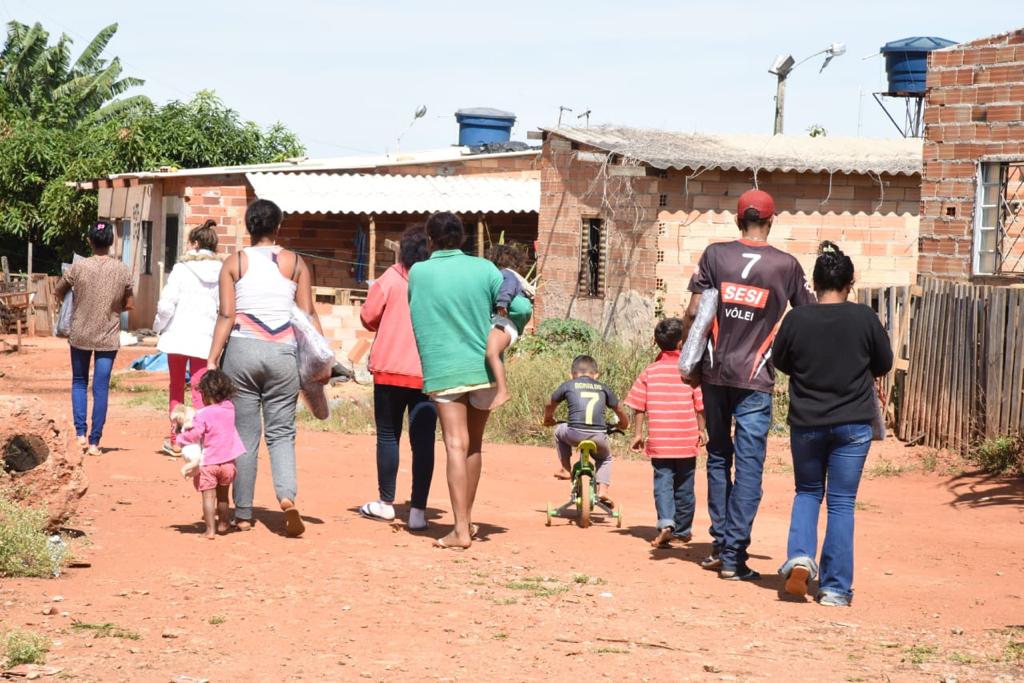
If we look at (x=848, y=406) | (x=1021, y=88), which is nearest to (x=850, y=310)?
(x=848, y=406)

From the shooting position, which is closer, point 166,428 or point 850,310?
point 850,310

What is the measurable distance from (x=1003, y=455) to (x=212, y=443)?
6899 millimetres

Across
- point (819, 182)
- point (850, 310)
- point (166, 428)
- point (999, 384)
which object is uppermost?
point (819, 182)

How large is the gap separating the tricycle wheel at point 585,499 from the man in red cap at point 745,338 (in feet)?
4.76

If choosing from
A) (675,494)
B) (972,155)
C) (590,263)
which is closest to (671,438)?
(675,494)

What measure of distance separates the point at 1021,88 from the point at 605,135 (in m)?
8.23

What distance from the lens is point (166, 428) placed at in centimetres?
1316

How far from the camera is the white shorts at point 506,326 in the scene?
732 centimetres

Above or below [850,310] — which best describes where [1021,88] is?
above

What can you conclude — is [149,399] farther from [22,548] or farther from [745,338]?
[745,338]

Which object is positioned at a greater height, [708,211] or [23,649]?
[708,211]

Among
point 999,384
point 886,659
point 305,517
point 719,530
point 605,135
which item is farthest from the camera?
point 605,135

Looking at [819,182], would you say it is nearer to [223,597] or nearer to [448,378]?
[448,378]

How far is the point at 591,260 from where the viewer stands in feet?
65.0
